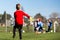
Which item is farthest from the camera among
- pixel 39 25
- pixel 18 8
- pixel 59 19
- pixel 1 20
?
pixel 1 20

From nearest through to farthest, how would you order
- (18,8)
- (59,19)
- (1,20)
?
1. (18,8)
2. (59,19)
3. (1,20)

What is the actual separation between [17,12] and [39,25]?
Answer: 18.5 meters

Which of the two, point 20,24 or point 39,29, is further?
point 39,29

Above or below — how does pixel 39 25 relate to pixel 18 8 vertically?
below

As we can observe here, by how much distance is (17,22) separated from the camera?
449 inches

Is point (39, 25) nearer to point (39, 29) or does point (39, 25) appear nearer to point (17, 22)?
point (39, 29)

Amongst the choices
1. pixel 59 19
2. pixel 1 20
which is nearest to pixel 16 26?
pixel 59 19

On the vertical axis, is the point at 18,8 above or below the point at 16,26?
above

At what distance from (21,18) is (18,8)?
0.46 metres

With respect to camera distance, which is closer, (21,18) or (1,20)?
(21,18)

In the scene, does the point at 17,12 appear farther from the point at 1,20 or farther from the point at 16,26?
the point at 1,20

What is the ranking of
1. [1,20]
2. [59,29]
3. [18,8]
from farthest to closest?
[1,20] < [59,29] < [18,8]

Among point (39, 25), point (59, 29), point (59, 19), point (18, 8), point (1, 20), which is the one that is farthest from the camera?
point (1, 20)

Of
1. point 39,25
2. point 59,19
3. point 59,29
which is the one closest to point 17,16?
point 39,25
